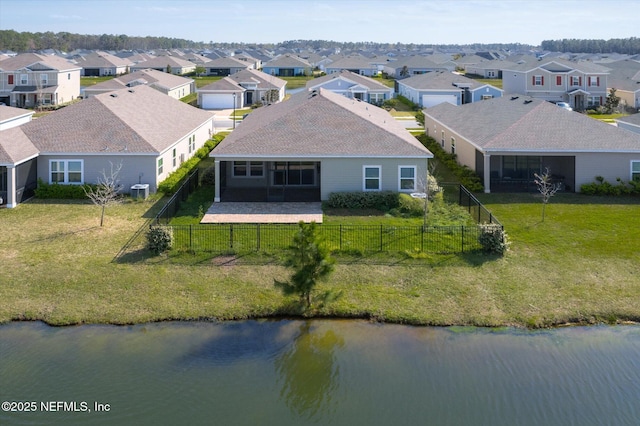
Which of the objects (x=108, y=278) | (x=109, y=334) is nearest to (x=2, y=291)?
(x=108, y=278)

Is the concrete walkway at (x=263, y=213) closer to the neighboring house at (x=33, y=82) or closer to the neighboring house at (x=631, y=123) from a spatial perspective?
the neighboring house at (x=631, y=123)

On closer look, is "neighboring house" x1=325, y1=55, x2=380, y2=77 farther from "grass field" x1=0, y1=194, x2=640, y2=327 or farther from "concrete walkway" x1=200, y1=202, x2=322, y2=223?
"grass field" x1=0, y1=194, x2=640, y2=327

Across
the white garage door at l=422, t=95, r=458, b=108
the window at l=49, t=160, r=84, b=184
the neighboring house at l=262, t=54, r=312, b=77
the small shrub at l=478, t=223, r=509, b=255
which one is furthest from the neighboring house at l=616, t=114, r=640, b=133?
the neighboring house at l=262, t=54, r=312, b=77

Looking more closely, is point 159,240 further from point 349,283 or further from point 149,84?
point 149,84

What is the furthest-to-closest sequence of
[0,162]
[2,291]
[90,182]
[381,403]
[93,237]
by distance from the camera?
[90,182] → [0,162] → [93,237] → [2,291] → [381,403]

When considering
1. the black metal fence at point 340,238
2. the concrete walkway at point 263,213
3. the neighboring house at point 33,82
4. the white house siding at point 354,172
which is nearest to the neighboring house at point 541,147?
the white house siding at point 354,172

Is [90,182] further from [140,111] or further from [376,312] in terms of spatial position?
[376,312]
